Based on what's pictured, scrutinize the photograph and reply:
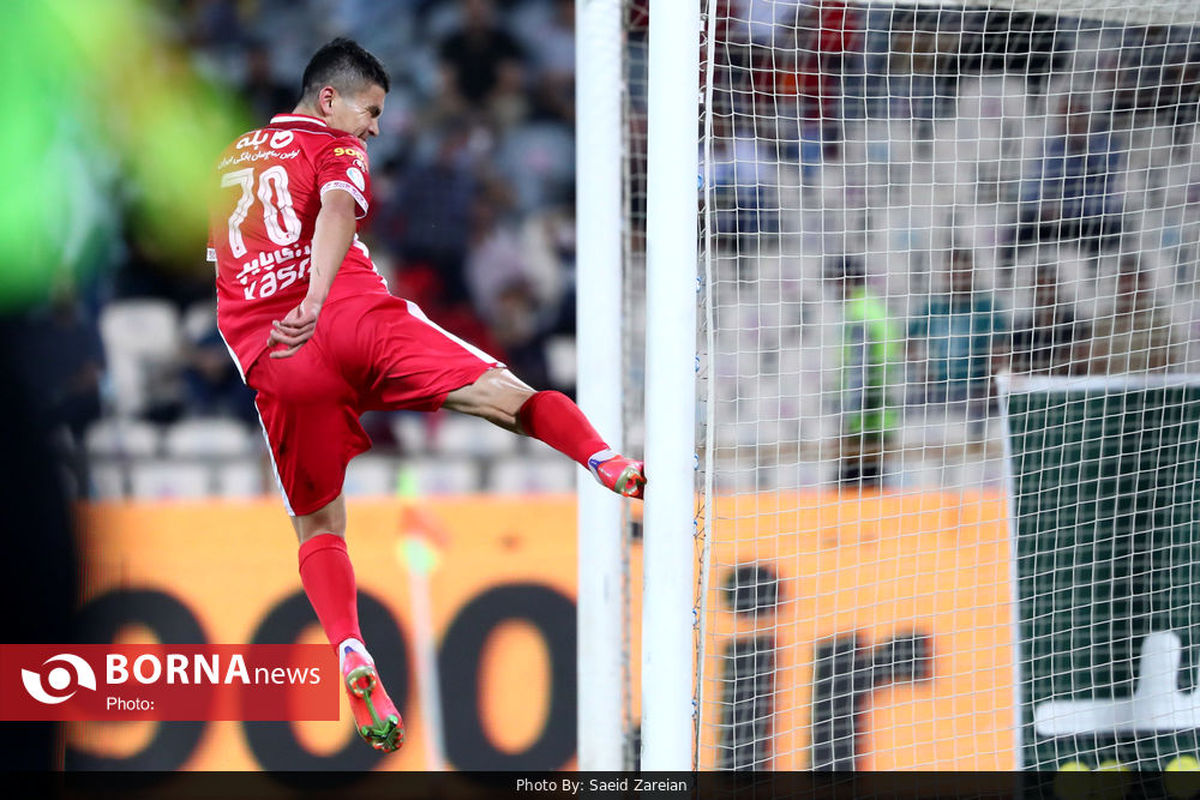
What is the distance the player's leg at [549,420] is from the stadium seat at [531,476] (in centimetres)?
73

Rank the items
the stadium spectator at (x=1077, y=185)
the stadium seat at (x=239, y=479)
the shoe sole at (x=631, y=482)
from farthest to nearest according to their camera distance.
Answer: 1. the stadium seat at (x=239, y=479)
2. the stadium spectator at (x=1077, y=185)
3. the shoe sole at (x=631, y=482)

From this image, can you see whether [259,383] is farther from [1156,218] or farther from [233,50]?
[1156,218]

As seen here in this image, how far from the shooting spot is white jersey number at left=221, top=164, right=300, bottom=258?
1.75 m

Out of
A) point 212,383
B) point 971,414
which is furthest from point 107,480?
point 971,414

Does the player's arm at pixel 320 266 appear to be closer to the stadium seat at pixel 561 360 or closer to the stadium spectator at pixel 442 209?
the stadium spectator at pixel 442 209

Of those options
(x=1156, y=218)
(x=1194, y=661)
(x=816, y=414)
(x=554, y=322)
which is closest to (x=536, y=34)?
(x=554, y=322)

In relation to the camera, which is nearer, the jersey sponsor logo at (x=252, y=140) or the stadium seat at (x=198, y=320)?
the jersey sponsor logo at (x=252, y=140)

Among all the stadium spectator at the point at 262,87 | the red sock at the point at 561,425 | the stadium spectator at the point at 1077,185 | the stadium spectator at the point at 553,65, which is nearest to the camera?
the red sock at the point at 561,425

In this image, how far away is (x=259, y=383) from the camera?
1.82 m

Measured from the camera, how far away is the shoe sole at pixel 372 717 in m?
1.82

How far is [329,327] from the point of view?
1.73 metres

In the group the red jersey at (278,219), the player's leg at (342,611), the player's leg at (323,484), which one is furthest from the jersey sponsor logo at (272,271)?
the player's leg at (342,611)

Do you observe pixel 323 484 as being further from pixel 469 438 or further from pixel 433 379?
pixel 469 438

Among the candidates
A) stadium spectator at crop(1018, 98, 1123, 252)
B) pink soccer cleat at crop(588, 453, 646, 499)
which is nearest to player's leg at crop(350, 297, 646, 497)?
pink soccer cleat at crop(588, 453, 646, 499)
